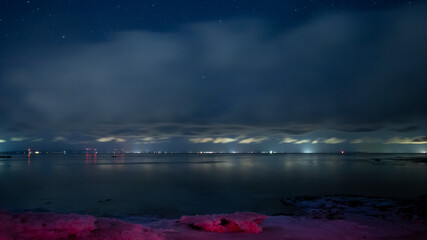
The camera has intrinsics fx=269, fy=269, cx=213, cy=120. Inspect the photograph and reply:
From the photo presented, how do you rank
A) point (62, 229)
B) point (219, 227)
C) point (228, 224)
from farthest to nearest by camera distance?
point (228, 224)
point (219, 227)
point (62, 229)

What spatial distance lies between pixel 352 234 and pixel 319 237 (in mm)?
1295

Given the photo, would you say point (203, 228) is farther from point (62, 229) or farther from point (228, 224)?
point (62, 229)

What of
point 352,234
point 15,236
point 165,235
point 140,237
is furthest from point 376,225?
point 15,236

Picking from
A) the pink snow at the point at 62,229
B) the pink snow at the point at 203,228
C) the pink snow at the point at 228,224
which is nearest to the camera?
the pink snow at the point at 62,229

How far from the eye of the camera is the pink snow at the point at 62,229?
691cm

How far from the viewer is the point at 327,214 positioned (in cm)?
1318

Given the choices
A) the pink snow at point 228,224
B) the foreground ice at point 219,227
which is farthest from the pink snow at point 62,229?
the pink snow at point 228,224

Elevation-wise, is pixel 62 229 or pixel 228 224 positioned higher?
pixel 62 229

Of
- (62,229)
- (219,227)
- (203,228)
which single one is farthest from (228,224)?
(62,229)

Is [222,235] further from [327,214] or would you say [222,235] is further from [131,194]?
[131,194]

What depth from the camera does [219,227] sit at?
29.3ft

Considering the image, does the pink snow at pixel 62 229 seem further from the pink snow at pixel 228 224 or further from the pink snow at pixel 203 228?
the pink snow at pixel 228 224

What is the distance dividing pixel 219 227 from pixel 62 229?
15.2 feet

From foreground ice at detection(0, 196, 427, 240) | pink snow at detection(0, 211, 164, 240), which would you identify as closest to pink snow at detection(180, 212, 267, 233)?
foreground ice at detection(0, 196, 427, 240)
